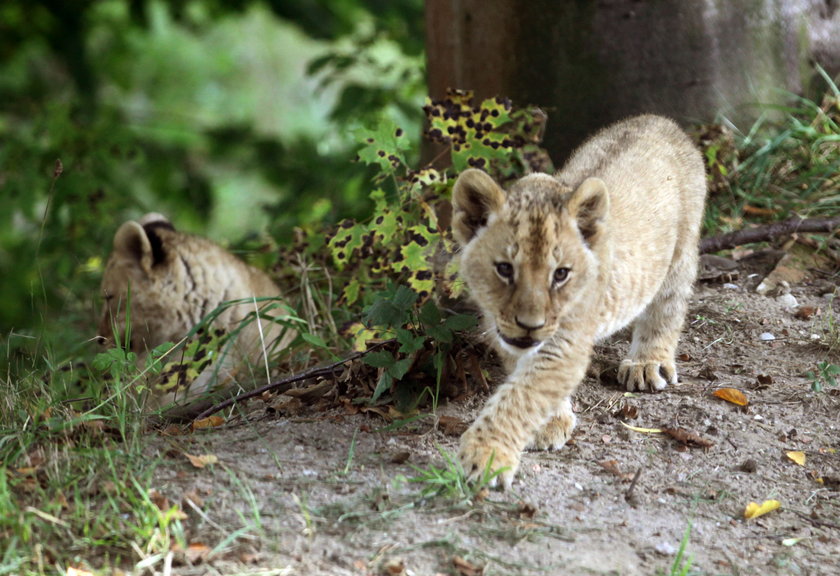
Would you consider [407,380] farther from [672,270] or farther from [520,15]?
[520,15]

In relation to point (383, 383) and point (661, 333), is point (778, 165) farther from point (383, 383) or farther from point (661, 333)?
point (383, 383)

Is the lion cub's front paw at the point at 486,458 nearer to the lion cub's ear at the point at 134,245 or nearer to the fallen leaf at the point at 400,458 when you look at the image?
the fallen leaf at the point at 400,458

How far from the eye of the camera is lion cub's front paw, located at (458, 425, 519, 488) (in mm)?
3521

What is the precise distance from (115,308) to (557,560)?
380 centimetres

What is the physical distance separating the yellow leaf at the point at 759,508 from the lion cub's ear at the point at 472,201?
1465mm

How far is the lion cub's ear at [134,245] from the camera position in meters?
5.68

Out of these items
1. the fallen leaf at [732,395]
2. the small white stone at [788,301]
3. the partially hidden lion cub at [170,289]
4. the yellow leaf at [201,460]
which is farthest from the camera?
the partially hidden lion cub at [170,289]

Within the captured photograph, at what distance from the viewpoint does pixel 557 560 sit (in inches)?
121

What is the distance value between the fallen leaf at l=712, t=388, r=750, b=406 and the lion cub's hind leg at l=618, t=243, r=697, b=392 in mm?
267

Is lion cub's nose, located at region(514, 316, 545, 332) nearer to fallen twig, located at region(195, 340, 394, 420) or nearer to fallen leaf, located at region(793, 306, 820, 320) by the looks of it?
fallen twig, located at region(195, 340, 394, 420)

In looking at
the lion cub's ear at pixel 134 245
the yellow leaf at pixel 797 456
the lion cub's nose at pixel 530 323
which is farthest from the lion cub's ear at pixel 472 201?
the lion cub's ear at pixel 134 245

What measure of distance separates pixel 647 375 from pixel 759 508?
1.06m

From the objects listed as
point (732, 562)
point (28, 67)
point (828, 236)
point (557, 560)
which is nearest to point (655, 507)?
point (732, 562)

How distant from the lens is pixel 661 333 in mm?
4773
